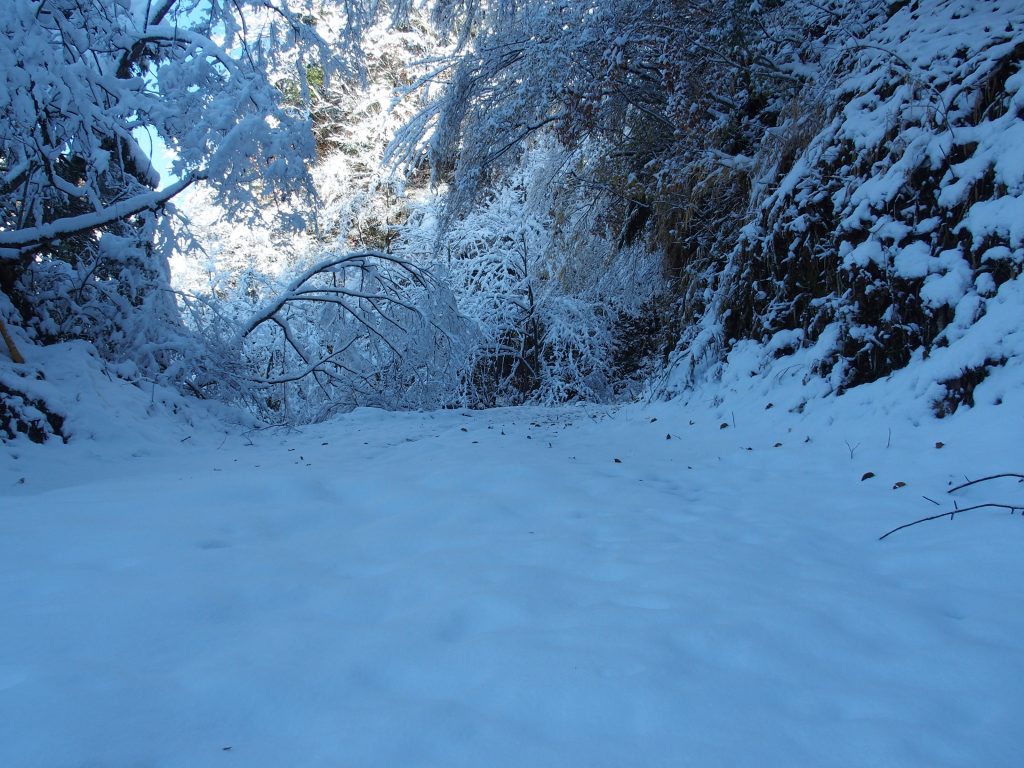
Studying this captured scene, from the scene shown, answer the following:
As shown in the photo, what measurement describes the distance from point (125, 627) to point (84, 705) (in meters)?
0.41

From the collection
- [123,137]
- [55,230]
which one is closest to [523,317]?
[123,137]

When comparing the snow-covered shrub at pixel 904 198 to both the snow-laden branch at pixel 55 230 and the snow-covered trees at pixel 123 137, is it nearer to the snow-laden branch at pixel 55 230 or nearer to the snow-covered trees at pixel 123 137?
the snow-covered trees at pixel 123 137

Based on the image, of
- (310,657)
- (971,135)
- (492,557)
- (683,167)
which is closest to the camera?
(310,657)

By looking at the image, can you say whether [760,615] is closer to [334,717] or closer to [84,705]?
[334,717]

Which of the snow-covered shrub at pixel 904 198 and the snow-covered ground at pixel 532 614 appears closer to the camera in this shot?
the snow-covered ground at pixel 532 614

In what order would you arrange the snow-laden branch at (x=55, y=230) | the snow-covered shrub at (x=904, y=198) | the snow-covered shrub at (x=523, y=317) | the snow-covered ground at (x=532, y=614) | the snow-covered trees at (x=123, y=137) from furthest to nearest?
1. the snow-covered shrub at (x=523, y=317)
2. the snow-laden branch at (x=55, y=230)
3. the snow-covered trees at (x=123, y=137)
4. the snow-covered shrub at (x=904, y=198)
5. the snow-covered ground at (x=532, y=614)

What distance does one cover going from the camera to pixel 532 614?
1644 millimetres

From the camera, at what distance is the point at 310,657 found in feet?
4.71

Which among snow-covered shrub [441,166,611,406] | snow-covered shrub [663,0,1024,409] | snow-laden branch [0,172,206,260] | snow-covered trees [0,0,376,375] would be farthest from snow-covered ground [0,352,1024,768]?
snow-covered shrub [441,166,611,406]

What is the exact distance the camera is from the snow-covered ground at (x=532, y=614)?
1.12 m

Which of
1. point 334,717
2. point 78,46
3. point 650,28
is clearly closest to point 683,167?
point 650,28

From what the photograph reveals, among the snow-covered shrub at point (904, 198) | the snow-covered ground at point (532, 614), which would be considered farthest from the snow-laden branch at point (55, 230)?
the snow-covered shrub at point (904, 198)

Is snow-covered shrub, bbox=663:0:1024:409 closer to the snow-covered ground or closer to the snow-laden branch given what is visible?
the snow-covered ground

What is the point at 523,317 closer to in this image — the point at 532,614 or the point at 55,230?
the point at 55,230
